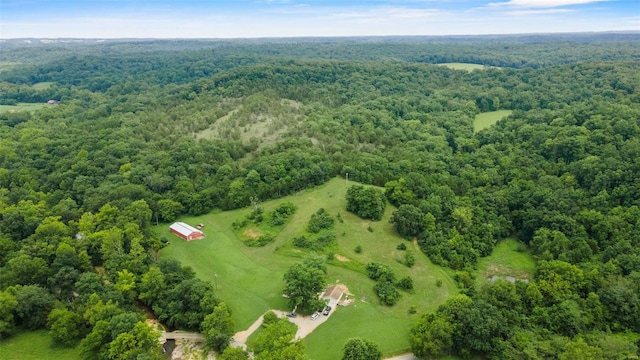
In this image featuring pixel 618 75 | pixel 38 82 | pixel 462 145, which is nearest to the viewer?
pixel 462 145

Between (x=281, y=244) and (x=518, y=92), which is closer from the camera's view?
(x=281, y=244)

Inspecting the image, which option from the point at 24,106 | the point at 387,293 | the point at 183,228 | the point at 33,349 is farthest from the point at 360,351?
the point at 24,106

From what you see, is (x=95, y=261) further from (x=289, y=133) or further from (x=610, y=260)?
(x=610, y=260)

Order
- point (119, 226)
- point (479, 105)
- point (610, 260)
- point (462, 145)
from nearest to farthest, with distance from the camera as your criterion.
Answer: point (610, 260) < point (119, 226) < point (462, 145) < point (479, 105)

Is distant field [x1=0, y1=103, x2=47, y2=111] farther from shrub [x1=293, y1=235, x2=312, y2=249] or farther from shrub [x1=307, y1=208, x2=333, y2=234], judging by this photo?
shrub [x1=293, y1=235, x2=312, y2=249]

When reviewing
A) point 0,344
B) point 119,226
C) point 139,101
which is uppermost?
point 139,101

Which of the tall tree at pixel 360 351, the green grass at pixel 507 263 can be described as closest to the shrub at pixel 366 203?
the green grass at pixel 507 263

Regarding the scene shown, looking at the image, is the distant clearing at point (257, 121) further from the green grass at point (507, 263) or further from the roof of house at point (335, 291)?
the green grass at point (507, 263)

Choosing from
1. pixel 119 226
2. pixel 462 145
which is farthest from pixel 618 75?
pixel 119 226
